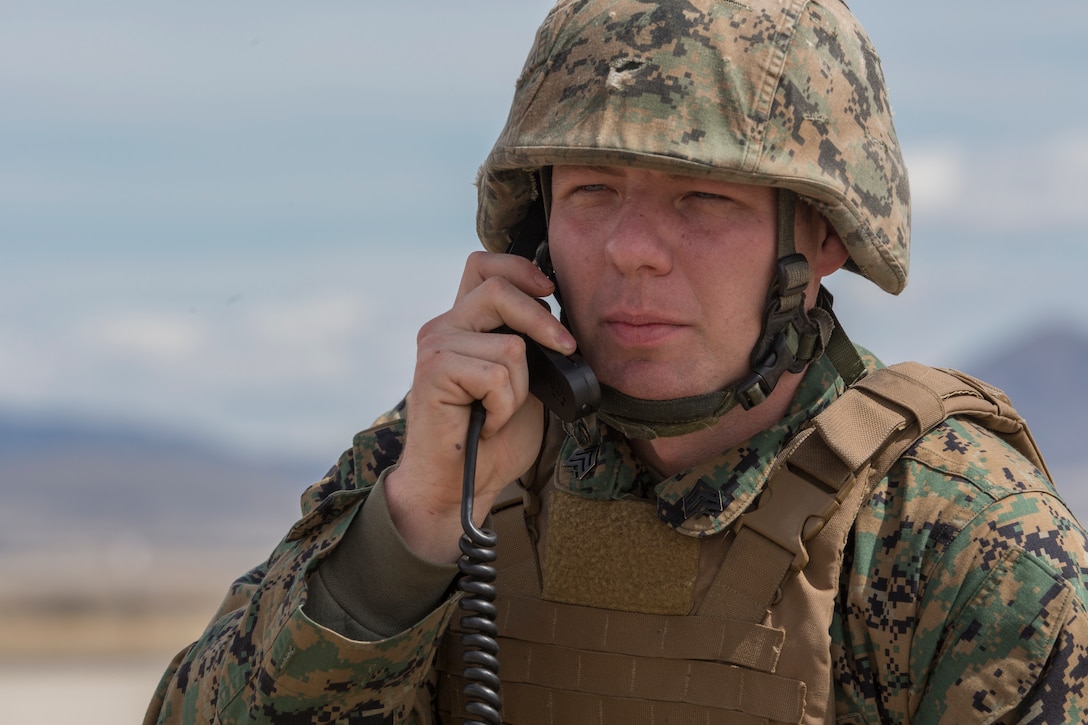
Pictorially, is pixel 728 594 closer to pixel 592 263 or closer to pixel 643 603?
pixel 643 603

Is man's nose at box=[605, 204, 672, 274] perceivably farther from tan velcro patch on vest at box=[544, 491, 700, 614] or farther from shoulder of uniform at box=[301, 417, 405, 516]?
shoulder of uniform at box=[301, 417, 405, 516]

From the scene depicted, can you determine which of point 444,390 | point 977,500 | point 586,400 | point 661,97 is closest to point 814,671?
point 977,500

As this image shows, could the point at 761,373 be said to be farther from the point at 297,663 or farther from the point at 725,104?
the point at 297,663

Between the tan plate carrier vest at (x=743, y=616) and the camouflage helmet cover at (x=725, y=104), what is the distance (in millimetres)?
529

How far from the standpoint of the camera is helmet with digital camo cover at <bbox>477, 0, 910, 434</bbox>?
11.9ft

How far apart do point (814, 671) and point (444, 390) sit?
111 cm

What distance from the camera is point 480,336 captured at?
3604 mm

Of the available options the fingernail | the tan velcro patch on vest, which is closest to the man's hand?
the fingernail

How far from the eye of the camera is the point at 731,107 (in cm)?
368

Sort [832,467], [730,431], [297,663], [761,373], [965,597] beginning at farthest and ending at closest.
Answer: [730,431] → [761,373] → [832,467] → [297,663] → [965,597]

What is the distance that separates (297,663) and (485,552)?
0.52 meters

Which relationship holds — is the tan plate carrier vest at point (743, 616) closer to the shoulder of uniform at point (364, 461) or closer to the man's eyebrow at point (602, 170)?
the shoulder of uniform at point (364, 461)

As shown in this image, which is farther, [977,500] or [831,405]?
[831,405]

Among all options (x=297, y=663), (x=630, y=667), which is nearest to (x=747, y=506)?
(x=630, y=667)
